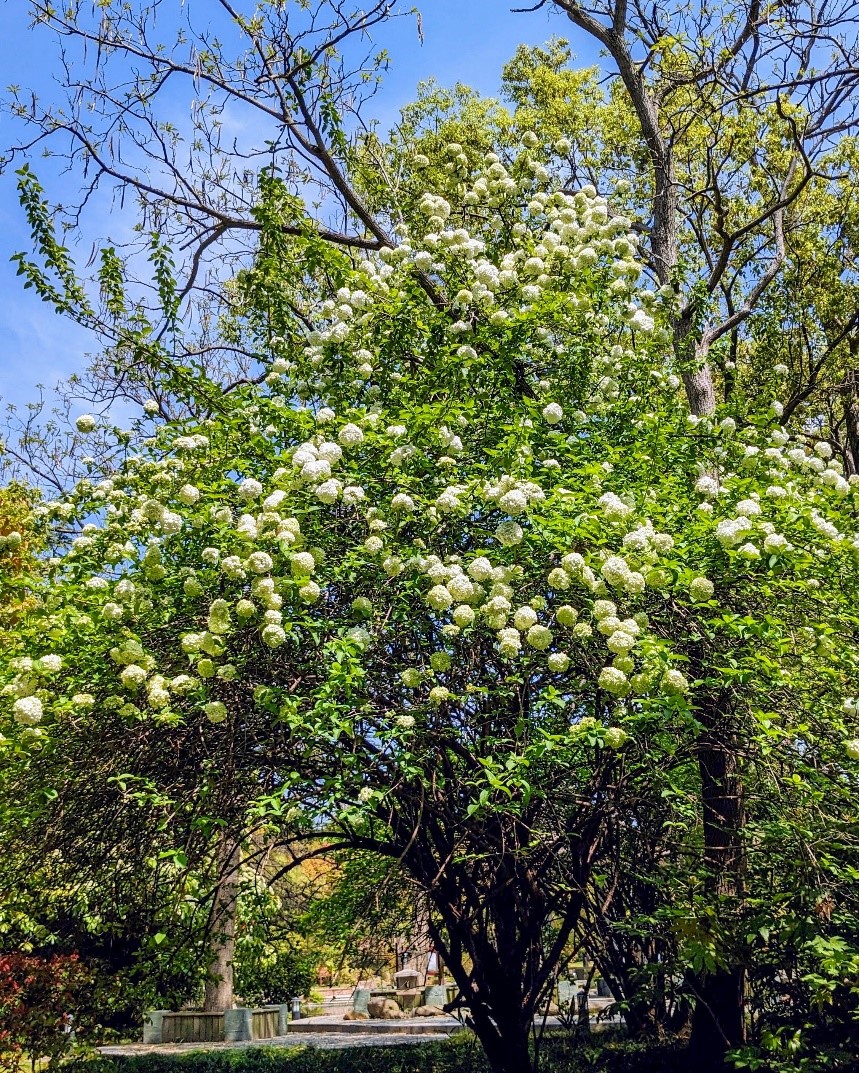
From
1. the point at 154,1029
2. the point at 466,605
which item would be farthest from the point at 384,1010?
the point at 466,605

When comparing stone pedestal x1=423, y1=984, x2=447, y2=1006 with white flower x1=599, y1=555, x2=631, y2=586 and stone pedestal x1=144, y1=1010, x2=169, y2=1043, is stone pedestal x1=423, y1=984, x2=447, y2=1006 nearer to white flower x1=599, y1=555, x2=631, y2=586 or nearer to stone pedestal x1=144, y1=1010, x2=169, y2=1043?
stone pedestal x1=144, y1=1010, x2=169, y2=1043

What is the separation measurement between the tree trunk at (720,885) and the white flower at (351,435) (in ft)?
8.42

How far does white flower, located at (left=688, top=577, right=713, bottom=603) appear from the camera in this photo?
3912 millimetres

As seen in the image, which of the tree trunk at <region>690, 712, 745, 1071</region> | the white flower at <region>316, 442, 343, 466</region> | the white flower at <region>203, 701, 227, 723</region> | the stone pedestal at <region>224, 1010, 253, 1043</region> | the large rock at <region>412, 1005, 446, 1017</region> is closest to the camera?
the white flower at <region>203, 701, 227, 723</region>

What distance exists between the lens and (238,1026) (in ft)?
43.4

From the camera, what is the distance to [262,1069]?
795cm

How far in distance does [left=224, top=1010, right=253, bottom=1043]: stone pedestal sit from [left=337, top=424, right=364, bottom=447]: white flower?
11.9m

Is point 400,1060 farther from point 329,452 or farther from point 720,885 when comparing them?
point 329,452

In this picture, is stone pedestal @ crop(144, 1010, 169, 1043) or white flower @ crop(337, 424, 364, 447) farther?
stone pedestal @ crop(144, 1010, 169, 1043)

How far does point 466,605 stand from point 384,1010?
16038 millimetres

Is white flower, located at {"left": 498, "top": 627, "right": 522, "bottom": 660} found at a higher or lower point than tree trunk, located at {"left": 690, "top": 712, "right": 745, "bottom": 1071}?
higher

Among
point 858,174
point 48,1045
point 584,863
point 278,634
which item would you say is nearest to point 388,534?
point 278,634

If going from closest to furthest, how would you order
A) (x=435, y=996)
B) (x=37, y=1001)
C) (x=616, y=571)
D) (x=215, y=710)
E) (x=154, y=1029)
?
(x=616, y=571) → (x=215, y=710) → (x=37, y=1001) → (x=154, y=1029) → (x=435, y=996)

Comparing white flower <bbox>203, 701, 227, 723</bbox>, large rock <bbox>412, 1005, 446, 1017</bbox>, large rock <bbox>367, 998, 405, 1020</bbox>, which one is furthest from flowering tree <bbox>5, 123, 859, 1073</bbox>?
large rock <bbox>367, 998, 405, 1020</bbox>
